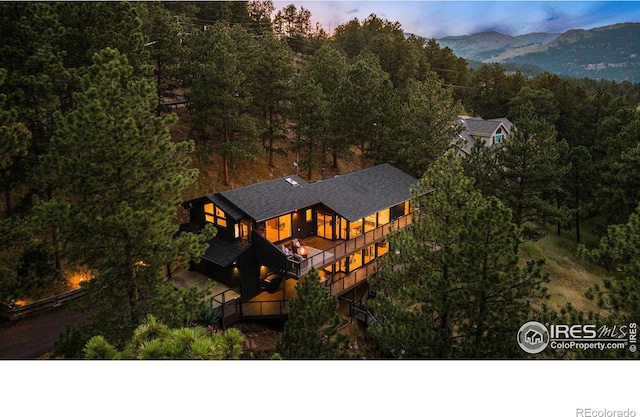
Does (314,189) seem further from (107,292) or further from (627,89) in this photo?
(627,89)

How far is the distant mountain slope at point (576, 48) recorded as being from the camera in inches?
622

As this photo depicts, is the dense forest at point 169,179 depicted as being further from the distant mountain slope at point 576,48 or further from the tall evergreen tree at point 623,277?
the distant mountain slope at point 576,48

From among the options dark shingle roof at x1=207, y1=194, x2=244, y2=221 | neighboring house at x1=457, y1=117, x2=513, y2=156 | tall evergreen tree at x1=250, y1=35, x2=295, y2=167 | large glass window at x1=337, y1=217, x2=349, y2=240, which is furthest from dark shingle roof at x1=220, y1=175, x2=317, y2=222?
neighboring house at x1=457, y1=117, x2=513, y2=156

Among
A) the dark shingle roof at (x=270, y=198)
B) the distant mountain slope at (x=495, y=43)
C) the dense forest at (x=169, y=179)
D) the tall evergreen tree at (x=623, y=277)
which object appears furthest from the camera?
the dark shingle roof at (x=270, y=198)

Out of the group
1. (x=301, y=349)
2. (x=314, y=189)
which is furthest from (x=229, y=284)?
(x=301, y=349)

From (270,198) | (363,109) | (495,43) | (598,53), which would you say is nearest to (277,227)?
(270,198)

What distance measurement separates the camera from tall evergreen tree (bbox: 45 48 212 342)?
1060cm

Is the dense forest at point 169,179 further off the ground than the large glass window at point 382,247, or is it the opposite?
the dense forest at point 169,179

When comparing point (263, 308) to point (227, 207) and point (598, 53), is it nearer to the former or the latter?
point (227, 207)

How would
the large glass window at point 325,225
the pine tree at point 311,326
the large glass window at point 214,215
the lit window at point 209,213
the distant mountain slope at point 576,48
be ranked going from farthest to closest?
A: the large glass window at point 325,225 → the lit window at point 209,213 → the large glass window at point 214,215 → the distant mountain slope at point 576,48 → the pine tree at point 311,326

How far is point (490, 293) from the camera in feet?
34.8

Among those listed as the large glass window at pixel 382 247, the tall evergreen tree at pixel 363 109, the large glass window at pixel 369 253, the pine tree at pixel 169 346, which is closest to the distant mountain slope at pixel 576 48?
the tall evergreen tree at pixel 363 109

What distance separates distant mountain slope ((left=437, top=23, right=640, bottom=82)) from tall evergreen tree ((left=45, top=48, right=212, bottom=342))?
10748 mm

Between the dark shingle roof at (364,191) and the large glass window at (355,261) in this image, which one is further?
the large glass window at (355,261)
